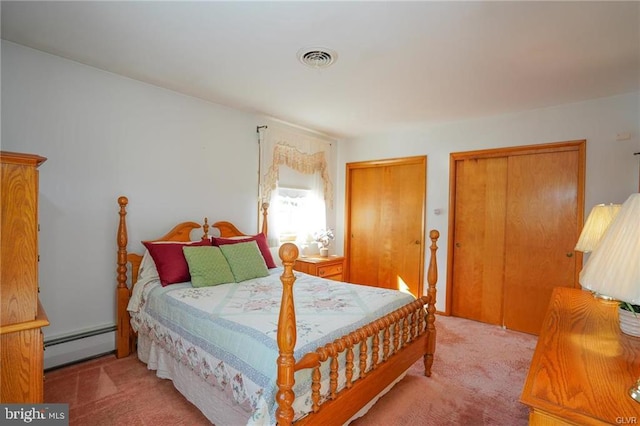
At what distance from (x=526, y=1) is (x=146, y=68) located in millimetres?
2656

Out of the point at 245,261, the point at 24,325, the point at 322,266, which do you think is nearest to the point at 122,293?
the point at 245,261

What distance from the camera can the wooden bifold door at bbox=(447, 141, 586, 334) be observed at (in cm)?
325

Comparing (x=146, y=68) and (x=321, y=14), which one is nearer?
(x=321, y=14)

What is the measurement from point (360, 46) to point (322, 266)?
256 cm

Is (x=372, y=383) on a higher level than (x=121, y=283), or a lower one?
lower

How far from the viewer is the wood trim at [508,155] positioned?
312 centimetres

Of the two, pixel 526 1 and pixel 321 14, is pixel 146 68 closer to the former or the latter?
pixel 321 14

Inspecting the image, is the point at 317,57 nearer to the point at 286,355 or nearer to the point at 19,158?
the point at 19,158

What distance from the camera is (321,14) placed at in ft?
5.90

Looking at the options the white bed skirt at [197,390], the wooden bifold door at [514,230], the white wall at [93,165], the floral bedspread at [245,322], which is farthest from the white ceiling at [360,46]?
the white bed skirt at [197,390]

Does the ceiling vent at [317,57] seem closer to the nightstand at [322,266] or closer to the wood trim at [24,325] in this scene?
the wood trim at [24,325]

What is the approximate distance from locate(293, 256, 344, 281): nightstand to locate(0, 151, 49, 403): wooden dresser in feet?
9.04

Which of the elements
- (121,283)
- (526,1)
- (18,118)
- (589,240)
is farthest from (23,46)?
(589,240)

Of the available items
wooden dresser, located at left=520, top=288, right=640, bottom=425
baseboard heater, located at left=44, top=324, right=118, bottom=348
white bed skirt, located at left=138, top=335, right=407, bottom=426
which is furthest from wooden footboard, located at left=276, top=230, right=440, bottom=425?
baseboard heater, located at left=44, top=324, right=118, bottom=348
